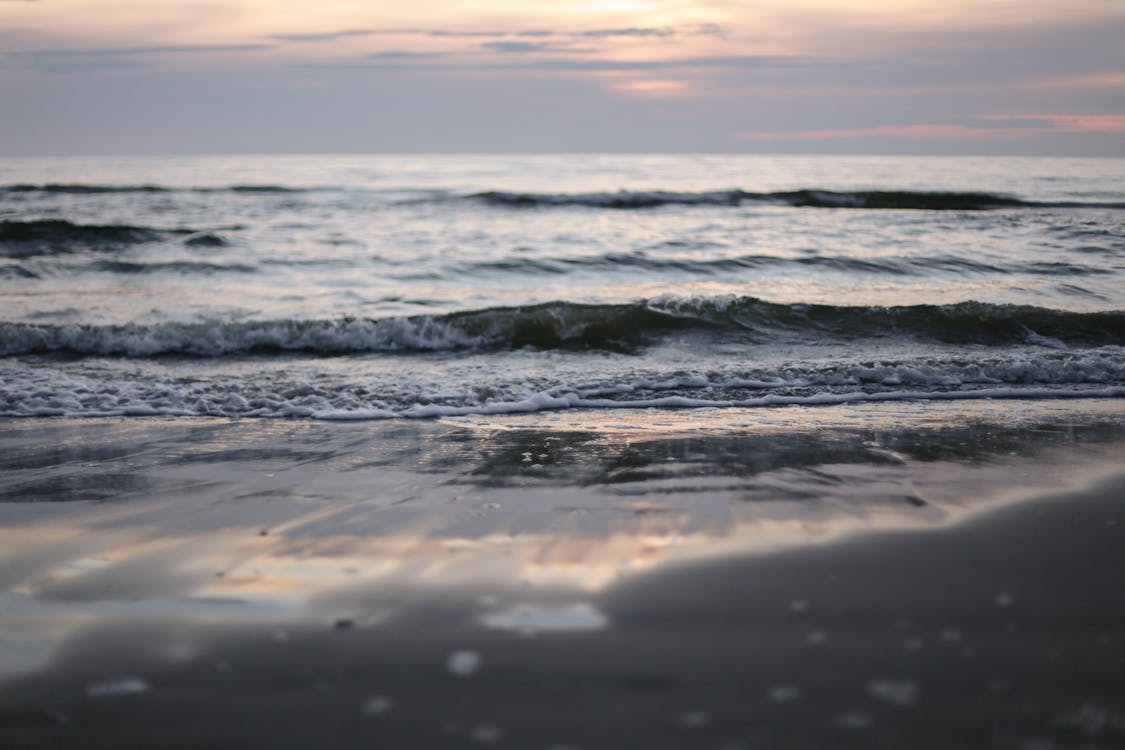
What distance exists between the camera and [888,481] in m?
3.92

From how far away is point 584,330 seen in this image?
8672 mm

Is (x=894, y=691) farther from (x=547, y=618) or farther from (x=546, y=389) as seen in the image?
(x=546, y=389)

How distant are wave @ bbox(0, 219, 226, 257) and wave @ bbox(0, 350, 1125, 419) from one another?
8.31m

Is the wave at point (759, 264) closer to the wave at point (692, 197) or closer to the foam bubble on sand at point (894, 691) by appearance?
the wave at point (692, 197)

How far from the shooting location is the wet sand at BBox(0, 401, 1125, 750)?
2.09 metres

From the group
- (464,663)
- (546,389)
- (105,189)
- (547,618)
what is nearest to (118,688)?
(464,663)

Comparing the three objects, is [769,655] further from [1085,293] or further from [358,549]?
[1085,293]

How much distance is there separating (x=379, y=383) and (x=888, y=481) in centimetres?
410

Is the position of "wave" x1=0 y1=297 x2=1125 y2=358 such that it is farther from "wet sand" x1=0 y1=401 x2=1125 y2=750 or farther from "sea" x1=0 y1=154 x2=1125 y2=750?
"wet sand" x1=0 y1=401 x2=1125 y2=750

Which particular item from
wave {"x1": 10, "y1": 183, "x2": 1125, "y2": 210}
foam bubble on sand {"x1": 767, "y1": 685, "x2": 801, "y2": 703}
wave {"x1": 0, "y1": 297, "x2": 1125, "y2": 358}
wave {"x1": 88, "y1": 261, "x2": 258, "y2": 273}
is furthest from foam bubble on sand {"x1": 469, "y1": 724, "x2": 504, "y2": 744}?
wave {"x1": 10, "y1": 183, "x2": 1125, "y2": 210}

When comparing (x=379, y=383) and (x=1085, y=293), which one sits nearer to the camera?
(x=379, y=383)

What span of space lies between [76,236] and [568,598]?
15821mm

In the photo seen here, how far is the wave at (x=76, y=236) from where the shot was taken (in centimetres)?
1434

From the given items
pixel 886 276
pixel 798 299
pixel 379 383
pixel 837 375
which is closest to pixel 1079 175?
pixel 886 276
